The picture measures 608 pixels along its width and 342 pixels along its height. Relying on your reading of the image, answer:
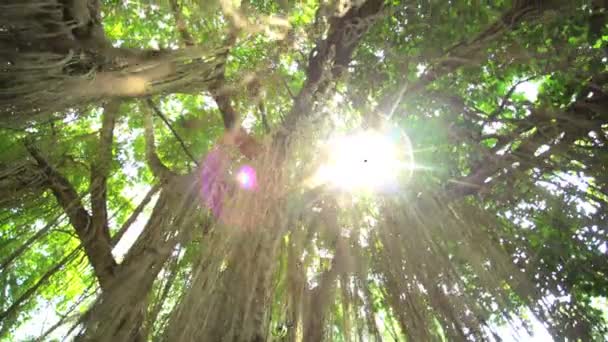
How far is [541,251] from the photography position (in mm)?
2109

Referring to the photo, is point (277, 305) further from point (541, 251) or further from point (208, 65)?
point (541, 251)

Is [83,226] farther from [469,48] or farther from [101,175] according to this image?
[469,48]

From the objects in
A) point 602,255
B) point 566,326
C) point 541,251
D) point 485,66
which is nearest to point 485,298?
point 566,326

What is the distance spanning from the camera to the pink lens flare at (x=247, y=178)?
1431mm

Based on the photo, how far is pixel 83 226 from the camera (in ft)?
7.84

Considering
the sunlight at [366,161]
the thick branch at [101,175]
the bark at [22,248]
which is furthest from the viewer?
the thick branch at [101,175]

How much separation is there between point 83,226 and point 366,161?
5.59 feet

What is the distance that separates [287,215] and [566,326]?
1.29 metres

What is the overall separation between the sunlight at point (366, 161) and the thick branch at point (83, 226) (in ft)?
4.20

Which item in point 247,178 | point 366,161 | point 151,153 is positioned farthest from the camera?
point 151,153

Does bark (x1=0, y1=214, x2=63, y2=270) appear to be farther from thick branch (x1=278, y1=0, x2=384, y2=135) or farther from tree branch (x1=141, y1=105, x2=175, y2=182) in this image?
thick branch (x1=278, y1=0, x2=384, y2=135)

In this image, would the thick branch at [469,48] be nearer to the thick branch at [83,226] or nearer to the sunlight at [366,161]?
the sunlight at [366,161]

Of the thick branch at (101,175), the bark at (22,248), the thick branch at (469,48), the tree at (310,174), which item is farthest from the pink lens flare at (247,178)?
the thick branch at (101,175)

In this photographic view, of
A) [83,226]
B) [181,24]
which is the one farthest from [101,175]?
[181,24]
